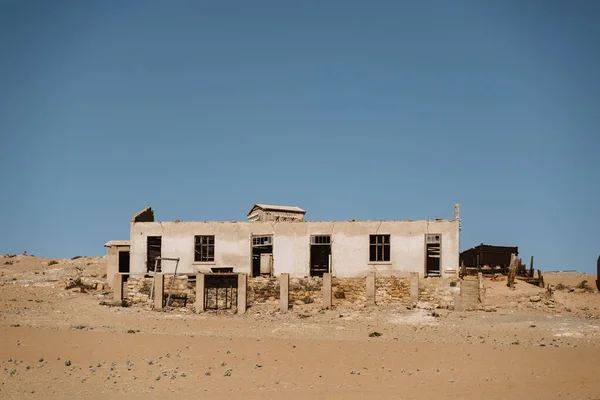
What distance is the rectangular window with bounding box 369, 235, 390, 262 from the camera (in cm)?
4388

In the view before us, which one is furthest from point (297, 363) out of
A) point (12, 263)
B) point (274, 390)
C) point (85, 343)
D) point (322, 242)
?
point (12, 263)

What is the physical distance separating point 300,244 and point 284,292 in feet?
Answer: 10.6

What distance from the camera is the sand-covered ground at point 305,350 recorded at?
2303 centimetres

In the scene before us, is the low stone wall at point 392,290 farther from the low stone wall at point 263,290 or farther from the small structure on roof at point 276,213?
the small structure on roof at point 276,213

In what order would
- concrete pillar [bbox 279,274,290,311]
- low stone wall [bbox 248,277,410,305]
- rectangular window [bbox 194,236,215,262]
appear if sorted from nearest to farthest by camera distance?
low stone wall [bbox 248,277,410,305], concrete pillar [bbox 279,274,290,311], rectangular window [bbox 194,236,215,262]

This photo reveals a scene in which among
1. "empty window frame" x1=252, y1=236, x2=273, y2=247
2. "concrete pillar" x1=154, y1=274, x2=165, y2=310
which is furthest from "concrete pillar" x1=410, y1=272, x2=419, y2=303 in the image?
"concrete pillar" x1=154, y1=274, x2=165, y2=310

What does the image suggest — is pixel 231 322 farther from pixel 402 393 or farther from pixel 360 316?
pixel 402 393

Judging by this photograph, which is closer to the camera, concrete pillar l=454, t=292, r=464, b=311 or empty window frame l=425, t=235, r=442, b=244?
concrete pillar l=454, t=292, r=464, b=311

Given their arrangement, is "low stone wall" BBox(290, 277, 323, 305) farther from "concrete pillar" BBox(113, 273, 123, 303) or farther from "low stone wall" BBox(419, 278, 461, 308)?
"concrete pillar" BBox(113, 273, 123, 303)

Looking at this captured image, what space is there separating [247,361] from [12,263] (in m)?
46.5

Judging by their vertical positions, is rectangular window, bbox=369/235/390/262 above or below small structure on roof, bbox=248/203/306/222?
below

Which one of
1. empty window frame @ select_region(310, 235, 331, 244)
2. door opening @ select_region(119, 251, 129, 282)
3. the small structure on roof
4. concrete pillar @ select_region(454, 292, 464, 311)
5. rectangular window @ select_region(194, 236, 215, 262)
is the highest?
the small structure on roof

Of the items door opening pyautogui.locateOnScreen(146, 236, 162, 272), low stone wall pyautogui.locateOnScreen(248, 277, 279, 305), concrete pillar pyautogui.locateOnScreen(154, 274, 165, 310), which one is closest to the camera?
low stone wall pyautogui.locateOnScreen(248, 277, 279, 305)

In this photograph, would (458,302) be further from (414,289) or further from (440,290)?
(414,289)
